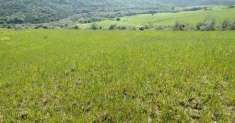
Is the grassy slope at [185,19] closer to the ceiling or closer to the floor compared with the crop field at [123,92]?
closer to the floor

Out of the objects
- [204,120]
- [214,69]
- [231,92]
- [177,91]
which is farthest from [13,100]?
[214,69]

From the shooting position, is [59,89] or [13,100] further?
[59,89]

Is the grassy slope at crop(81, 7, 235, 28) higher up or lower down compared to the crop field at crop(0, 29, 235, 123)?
lower down

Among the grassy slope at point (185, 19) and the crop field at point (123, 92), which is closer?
the crop field at point (123, 92)

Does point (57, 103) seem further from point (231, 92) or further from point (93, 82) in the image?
point (231, 92)

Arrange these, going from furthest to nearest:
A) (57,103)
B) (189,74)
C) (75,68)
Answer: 1. (75,68)
2. (189,74)
3. (57,103)

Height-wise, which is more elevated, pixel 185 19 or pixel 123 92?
pixel 123 92

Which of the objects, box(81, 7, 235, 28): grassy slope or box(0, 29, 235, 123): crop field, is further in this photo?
box(81, 7, 235, 28): grassy slope

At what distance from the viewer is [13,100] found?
64.5 ft

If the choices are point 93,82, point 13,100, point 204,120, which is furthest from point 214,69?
point 13,100

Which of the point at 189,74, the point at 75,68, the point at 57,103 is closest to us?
the point at 57,103

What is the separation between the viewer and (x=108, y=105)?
17.8m

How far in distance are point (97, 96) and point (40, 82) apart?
580 centimetres

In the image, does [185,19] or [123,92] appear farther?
[185,19]
